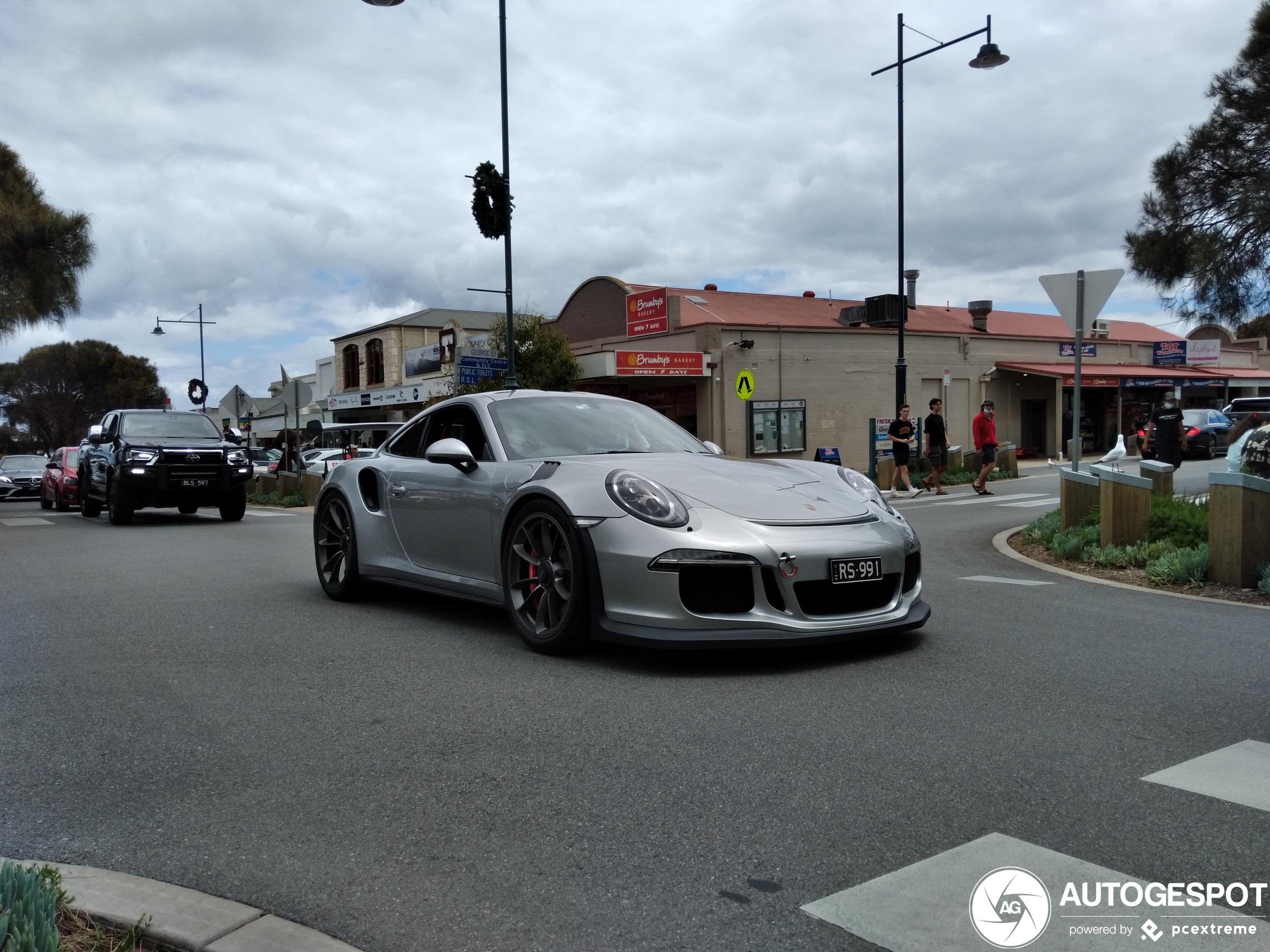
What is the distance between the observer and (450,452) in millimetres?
5859

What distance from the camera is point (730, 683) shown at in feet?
15.5

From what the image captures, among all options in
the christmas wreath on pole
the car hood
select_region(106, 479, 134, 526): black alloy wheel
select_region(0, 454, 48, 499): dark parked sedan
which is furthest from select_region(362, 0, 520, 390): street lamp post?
select_region(0, 454, 48, 499): dark parked sedan

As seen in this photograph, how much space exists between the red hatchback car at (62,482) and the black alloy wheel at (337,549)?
1646 cm

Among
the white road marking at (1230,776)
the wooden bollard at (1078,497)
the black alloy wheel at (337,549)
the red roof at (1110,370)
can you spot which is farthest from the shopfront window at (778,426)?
the white road marking at (1230,776)

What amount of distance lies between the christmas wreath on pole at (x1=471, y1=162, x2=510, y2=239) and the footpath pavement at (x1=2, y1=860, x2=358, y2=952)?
1706 cm

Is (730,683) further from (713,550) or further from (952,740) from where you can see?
(952,740)

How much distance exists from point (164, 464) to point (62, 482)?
24.9ft

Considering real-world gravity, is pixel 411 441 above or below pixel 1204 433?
above

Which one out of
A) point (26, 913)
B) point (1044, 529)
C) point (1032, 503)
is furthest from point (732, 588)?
point (1032, 503)

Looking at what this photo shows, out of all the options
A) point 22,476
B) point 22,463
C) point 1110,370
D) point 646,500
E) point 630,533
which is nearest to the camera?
point 630,533

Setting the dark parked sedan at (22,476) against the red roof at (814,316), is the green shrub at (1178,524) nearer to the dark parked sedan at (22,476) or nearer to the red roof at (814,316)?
the red roof at (814,316)

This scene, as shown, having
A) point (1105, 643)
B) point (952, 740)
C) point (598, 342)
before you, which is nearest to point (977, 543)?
point (1105, 643)

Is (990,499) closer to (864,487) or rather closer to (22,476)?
(864,487)

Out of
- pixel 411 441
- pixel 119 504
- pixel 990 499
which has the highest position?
pixel 411 441
